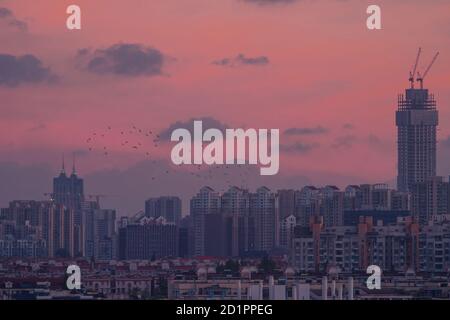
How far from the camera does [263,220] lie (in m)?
16.6

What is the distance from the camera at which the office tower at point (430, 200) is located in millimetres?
15900

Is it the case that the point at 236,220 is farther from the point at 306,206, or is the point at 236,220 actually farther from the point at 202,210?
the point at 306,206

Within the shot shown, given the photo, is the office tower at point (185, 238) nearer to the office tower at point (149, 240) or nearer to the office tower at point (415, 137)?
the office tower at point (149, 240)

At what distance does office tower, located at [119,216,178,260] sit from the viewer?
51.1 ft

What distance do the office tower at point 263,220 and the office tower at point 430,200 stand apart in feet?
5.59

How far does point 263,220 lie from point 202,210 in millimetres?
2002

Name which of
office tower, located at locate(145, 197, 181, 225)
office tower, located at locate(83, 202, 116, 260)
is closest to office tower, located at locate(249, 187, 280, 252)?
office tower, located at locate(145, 197, 181, 225)

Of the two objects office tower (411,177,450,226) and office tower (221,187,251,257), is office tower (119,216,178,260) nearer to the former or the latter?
office tower (221,187,251,257)

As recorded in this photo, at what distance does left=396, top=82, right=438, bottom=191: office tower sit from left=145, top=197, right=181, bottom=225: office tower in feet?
7.86

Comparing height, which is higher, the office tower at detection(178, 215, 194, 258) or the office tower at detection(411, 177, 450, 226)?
the office tower at detection(411, 177, 450, 226)

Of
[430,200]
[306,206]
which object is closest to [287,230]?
[306,206]

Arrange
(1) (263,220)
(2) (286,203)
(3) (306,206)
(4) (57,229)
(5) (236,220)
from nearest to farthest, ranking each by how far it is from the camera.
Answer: (2) (286,203), (5) (236,220), (4) (57,229), (1) (263,220), (3) (306,206)

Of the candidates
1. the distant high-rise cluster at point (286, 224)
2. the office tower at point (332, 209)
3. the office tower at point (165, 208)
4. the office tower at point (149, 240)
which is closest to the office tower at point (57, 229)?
the distant high-rise cluster at point (286, 224)
